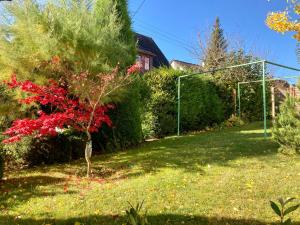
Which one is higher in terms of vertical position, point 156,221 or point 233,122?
point 233,122

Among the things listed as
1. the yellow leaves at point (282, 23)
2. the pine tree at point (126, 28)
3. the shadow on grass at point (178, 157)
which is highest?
the pine tree at point (126, 28)

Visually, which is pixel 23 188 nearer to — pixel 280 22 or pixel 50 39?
pixel 50 39

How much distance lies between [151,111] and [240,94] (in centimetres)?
690

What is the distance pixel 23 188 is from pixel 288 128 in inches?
238

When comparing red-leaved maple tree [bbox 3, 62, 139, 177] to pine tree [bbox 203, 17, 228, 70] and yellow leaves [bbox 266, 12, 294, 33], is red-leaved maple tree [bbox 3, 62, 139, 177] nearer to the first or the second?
yellow leaves [bbox 266, 12, 294, 33]

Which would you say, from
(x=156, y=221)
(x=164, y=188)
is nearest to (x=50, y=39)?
(x=164, y=188)

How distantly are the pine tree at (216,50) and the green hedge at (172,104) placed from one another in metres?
8.45

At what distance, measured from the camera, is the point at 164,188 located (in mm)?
6023

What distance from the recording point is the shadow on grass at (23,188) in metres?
5.82

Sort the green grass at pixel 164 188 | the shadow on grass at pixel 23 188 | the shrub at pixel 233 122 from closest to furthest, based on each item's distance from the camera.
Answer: the green grass at pixel 164 188, the shadow on grass at pixel 23 188, the shrub at pixel 233 122

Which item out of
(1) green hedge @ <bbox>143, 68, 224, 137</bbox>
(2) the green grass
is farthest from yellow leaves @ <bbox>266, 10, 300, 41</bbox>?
(1) green hedge @ <bbox>143, 68, 224, 137</bbox>

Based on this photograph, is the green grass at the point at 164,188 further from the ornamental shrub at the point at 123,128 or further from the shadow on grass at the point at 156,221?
the ornamental shrub at the point at 123,128

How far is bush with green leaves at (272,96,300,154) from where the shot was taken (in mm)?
8336

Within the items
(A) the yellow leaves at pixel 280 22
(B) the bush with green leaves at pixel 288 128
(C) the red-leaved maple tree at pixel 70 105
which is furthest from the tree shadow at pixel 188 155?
(A) the yellow leaves at pixel 280 22
